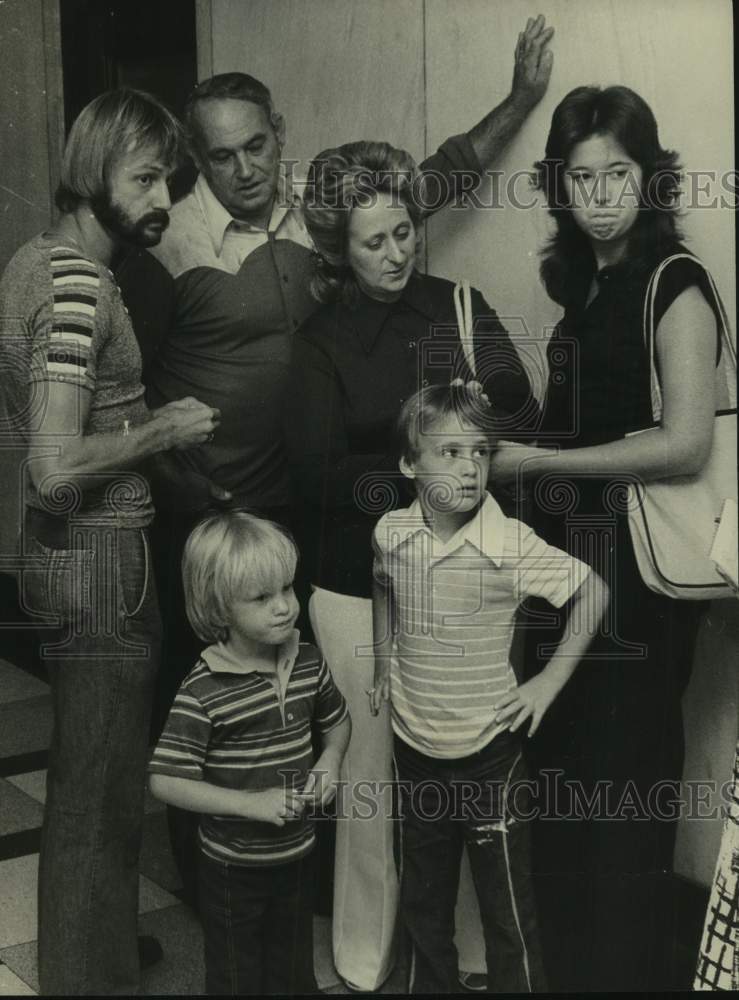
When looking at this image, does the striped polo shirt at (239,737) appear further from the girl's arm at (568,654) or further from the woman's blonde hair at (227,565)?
the girl's arm at (568,654)

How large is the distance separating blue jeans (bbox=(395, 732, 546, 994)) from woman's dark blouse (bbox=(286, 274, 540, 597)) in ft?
1.51

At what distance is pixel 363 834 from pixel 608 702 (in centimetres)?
52

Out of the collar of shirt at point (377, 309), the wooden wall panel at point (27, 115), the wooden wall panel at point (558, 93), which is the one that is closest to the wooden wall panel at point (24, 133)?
the wooden wall panel at point (27, 115)

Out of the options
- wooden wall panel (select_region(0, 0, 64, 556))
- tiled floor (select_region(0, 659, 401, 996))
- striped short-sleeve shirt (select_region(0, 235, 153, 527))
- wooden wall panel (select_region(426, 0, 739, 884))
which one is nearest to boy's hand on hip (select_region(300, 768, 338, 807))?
tiled floor (select_region(0, 659, 401, 996))

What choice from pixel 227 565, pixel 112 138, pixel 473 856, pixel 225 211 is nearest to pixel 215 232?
pixel 225 211

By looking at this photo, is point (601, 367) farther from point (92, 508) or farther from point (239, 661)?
point (92, 508)

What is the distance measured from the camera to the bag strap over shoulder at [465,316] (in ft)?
8.34

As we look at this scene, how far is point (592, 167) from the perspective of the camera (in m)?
2.49

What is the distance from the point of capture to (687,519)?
253cm

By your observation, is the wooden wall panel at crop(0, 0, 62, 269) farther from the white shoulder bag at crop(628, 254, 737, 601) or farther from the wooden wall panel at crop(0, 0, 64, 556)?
the white shoulder bag at crop(628, 254, 737, 601)

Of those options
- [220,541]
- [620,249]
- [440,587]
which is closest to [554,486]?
[440,587]

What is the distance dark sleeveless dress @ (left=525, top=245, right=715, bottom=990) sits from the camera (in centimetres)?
251

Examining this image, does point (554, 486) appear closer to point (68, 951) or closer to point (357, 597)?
point (357, 597)

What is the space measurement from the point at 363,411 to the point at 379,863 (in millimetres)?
858
